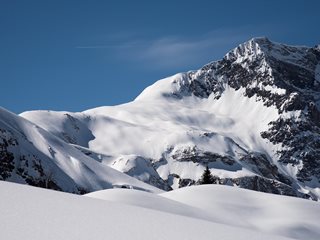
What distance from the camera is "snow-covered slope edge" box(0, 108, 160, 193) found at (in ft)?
211

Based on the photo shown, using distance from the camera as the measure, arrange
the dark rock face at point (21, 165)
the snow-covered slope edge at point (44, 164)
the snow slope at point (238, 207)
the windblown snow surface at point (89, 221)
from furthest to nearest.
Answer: the snow-covered slope edge at point (44, 164)
the dark rock face at point (21, 165)
the snow slope at point (238, 207)
the windblown snow surface at point (89, 221)

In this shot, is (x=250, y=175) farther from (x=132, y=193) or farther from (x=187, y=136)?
(x=132, y=193)

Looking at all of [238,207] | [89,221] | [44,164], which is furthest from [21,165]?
[89,221]

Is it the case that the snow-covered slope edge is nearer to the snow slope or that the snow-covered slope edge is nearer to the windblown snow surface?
the snow slope

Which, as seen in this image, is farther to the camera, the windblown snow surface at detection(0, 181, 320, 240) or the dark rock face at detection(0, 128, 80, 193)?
the dark rock face at detection(0, 128, 80, 193)

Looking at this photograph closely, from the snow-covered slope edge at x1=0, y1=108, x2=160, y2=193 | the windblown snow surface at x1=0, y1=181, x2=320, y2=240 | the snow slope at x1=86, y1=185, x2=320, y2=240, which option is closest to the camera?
the windblown snow surface at x1=0, y1=181, x2=320, y2=240

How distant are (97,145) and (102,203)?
187428mm

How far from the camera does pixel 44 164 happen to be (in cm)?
7112

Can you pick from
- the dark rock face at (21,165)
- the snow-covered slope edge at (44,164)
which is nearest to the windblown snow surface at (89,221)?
the snow-covered slope edge at (44,164)

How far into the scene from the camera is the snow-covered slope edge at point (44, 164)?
64.4 meters

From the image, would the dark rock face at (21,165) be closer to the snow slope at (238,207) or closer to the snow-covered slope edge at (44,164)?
the snow-covered slope edge at (44,164)

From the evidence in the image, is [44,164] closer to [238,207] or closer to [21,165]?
[21,165]

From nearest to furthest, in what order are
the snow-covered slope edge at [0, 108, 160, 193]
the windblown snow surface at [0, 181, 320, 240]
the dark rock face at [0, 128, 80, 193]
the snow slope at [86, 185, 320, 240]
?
the windblown snow surface at [0, 181, 320, 240], the snow slope at [86, 185, 320, 240], the dark rock face at [0, 128, 80, 193], the snow-covered slope edge at [0, 108, 160, 193]

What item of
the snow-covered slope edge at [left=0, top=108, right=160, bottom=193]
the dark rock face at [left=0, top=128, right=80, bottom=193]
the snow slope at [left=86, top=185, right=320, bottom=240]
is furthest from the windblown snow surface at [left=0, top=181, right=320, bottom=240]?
the dark rock face at [left=0, top=128, right=80, bottom=193]
